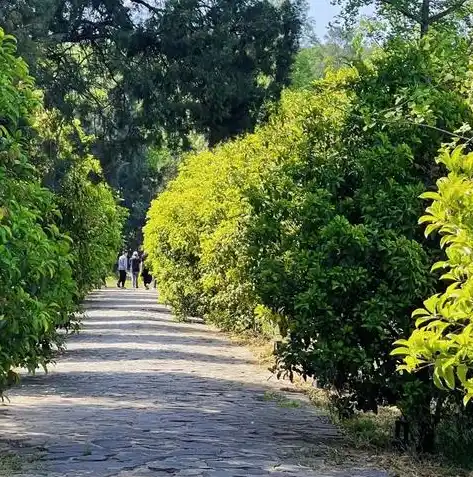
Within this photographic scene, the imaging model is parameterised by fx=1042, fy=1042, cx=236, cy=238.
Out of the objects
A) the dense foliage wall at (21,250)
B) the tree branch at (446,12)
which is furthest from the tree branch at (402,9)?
the dense foliage wall at (21,250)

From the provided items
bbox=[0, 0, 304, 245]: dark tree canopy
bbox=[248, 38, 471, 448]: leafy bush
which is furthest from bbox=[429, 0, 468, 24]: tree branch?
bbox=[248, 38, 471, 448]: leafy bush

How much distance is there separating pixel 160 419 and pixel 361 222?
3.22 metres

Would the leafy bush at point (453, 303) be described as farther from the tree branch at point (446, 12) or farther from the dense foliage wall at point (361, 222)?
the tree branch at point (446, 12)

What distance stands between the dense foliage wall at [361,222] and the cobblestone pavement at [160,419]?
0.91m

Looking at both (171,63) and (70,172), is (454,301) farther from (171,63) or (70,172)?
(70,172)

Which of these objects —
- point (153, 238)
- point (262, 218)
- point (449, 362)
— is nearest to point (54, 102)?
point (262, 218)

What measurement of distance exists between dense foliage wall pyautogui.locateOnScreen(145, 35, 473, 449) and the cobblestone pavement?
0.91 metres

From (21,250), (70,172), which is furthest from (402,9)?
(21,250)

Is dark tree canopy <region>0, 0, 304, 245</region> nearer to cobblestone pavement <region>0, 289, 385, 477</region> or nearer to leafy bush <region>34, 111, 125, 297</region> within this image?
leafy bush <region>34, 111, 125, 297</region>

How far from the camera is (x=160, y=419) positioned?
1086cm

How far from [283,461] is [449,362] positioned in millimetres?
4058

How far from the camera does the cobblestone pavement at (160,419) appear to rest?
27.8 ft

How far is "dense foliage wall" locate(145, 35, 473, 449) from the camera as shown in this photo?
8.68 metres

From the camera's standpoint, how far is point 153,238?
104 feet
